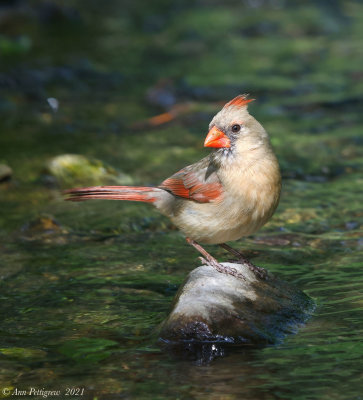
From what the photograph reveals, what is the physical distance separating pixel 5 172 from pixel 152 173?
4.59 feet

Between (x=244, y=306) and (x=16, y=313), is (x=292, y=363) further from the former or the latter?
(x=16, y=313)

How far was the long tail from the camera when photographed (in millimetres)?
5184

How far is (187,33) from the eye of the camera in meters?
13.5

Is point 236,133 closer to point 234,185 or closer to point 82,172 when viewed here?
point 234,185

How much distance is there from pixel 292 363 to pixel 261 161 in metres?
1.29

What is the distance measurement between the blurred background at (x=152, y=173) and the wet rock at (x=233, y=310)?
0.11m

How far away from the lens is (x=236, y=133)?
4754mm

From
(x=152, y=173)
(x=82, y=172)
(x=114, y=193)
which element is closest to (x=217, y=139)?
(x=114, y=193)

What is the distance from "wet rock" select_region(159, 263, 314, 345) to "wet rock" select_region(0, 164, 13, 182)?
314 cm

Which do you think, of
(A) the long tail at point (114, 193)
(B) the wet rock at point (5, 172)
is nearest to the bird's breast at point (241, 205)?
(A) the long tail at point (114, 193)

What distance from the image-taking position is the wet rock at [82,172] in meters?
7.37

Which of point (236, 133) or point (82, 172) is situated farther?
point (82, 172)

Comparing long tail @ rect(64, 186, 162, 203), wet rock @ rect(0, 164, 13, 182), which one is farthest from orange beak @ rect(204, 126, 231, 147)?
wet rock @ rect(0, 164, 13, 182)

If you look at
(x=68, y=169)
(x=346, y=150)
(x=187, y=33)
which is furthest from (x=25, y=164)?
(x=187, y=33)
